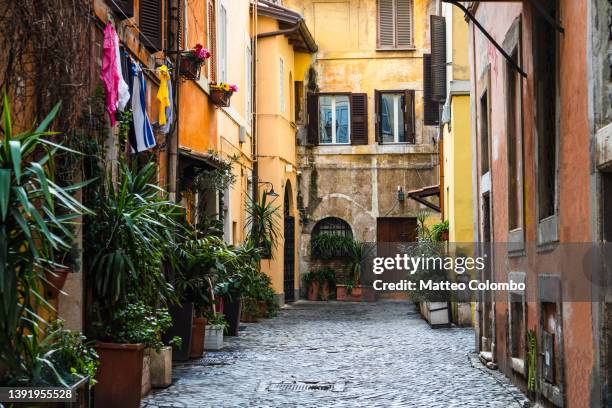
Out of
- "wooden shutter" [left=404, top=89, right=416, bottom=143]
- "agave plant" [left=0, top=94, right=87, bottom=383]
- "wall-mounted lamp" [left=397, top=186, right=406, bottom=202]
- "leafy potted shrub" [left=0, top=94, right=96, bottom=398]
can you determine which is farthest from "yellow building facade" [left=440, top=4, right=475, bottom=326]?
"agave plant" [left=0, top=94, right=87, bottom=383]

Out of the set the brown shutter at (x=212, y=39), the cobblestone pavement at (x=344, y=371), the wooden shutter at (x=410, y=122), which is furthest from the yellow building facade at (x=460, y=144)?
the wooden shutter at (x=410, y=122)

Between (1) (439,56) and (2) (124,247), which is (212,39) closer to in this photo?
(1) (439,56)

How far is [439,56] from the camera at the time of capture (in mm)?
21469

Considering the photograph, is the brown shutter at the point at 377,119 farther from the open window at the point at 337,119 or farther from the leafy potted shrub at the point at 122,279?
the leafy potted shrub at the point at 122,279

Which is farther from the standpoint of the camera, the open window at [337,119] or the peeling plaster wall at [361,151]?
the open window at [337,119]

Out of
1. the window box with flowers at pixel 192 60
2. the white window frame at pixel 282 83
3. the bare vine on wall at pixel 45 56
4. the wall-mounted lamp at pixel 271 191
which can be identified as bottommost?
the bare vine on wall at pixel 45 56

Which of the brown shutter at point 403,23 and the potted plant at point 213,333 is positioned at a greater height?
the brown shutter at point 403,23

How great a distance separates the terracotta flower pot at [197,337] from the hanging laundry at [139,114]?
299cm

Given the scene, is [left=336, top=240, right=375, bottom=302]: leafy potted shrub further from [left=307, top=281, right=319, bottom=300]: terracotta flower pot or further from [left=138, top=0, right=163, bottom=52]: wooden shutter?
[left=138, top=0, right=163, bottom=52]: wooden shutter

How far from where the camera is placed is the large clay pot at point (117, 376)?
8.95m

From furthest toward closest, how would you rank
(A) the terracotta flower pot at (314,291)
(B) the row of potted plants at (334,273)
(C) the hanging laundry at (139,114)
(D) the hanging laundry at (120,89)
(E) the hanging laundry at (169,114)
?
(A) the terracotta flower pot at (314,291) → (B) the row of potted plants at (334,273) → (E) the hanging laundry at (169,114) → (C) the hanging laundry at (139,114) → (D) the hanging laundry at (120,89)

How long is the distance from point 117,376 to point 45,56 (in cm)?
272

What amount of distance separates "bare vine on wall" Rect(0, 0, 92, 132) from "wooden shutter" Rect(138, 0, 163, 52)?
11.8 ft

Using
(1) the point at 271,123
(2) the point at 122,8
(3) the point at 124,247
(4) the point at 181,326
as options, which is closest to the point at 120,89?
(2) the point at 122,8
